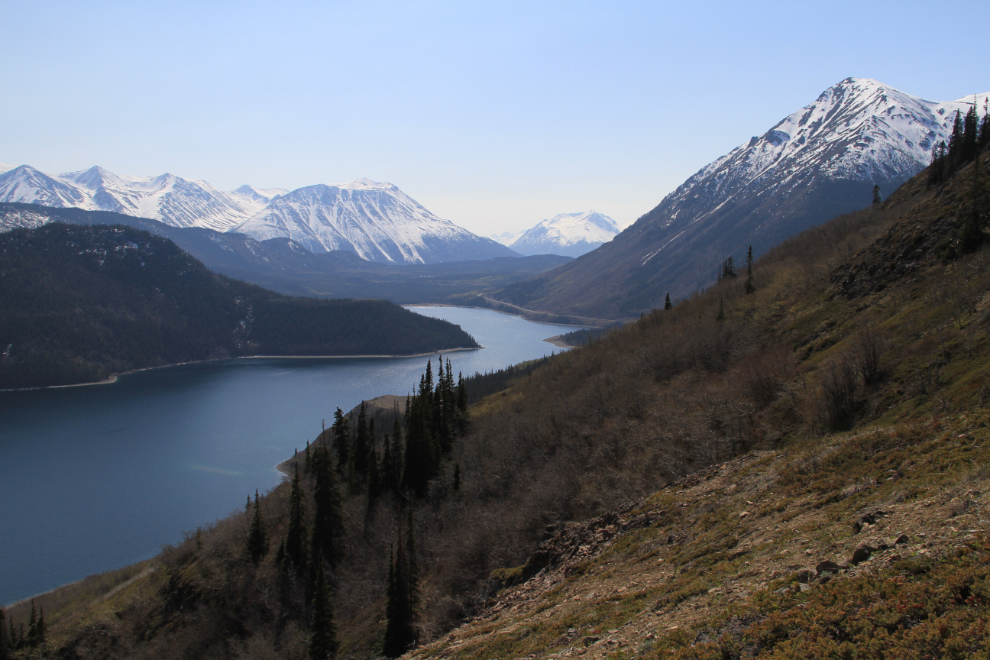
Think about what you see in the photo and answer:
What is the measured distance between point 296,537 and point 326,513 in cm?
389

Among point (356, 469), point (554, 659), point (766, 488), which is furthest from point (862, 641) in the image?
point (356, 469)

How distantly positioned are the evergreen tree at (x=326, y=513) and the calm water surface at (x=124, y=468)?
4421 cm

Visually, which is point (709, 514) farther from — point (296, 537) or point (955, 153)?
point (955, 153)

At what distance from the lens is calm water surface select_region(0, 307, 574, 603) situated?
286ft

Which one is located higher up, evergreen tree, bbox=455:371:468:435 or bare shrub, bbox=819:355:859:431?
bare shrub, bbox=819:355:859:431

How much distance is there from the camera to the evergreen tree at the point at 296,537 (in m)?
58.3

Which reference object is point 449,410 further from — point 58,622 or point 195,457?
point 195,457

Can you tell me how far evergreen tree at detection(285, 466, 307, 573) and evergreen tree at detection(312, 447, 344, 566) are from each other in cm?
184

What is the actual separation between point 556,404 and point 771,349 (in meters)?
34.5

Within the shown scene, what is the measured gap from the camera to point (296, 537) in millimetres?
59000

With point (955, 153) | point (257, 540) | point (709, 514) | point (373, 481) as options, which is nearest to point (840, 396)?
point (709, 514)

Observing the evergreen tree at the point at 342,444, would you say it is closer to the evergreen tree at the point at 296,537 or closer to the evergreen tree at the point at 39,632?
the evergreen tree at the point at 296,537

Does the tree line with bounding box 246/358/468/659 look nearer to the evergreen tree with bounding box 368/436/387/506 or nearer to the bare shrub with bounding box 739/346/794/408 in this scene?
the evergreen tree with bounding box 368/436/387/506

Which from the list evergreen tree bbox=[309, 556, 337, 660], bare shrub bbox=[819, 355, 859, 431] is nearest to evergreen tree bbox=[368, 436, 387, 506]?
evergreen tree bbox=[309, 556, 337, 660]
